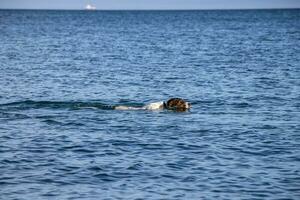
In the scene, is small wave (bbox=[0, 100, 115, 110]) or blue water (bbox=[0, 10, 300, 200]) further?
small wave (bbox=[0, 100, 115, 110])

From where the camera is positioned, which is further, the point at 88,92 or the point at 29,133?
the point at 88,92

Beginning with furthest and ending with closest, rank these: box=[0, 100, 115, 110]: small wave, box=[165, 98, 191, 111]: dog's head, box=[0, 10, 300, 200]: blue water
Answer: box=[0, 100, 115, 110]: small wave → box=[165, 98, 191, 111]: dog's head → box=[0, 10, 300, 200]: blue water

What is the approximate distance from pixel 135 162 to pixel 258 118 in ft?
29.7

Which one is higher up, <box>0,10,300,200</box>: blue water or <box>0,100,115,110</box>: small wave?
<box>0,100,115,110</box>: small wave

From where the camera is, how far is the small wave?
29078 millimetres

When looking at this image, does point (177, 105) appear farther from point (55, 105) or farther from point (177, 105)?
point (55, 105)

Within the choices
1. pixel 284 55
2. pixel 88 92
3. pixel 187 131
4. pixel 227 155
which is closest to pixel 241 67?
pixel 284 55

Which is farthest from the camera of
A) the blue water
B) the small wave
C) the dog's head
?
the small wave

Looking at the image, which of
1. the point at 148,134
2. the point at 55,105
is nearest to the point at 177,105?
the point at 148,134

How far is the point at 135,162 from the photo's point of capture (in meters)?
19.4

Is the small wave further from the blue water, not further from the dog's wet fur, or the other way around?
the dog's wet fur

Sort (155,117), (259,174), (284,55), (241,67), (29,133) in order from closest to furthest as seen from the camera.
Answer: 1. (259,174)
2. (29,133)
3. (155,117)
4. (241,67)
5. (284,55)

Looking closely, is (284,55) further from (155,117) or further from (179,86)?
(155,117)

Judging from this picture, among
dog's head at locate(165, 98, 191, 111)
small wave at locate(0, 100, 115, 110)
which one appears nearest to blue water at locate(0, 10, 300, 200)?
small wave at locate(0, 100, 115, 110)
